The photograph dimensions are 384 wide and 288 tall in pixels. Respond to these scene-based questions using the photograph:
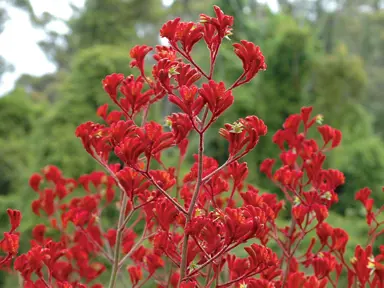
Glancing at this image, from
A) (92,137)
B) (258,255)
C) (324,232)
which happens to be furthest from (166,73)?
(324,232)

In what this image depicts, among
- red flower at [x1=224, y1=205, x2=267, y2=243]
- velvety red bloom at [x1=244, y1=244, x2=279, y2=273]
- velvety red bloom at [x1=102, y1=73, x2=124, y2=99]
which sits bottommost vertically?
velvety red bloom at [x1=244, y1=244, x2=279, y2=273]

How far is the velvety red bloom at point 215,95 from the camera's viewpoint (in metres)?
0.66

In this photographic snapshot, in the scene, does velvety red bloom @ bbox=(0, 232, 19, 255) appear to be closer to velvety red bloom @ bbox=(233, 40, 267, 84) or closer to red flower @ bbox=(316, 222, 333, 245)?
velvety red bloom @ bbox=(233, 40, 267, 84)

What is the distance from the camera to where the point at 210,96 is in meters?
0.67

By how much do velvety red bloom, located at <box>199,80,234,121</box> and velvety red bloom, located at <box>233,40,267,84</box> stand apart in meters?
0.07

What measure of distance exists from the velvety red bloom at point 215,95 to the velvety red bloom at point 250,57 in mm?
69

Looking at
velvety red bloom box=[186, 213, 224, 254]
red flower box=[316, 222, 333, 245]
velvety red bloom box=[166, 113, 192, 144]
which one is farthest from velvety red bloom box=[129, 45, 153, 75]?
red flower box=[316, 222, 333, 245]

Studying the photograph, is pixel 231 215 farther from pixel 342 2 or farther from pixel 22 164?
pixel 342 2

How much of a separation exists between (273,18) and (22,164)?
3990mm

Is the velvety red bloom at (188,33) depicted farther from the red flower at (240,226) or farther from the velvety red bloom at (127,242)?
the velvety red bloom at (127,242)

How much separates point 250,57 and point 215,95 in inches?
4.1

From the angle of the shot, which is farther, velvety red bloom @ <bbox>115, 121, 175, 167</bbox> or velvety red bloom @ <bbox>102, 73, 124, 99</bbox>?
velvety red bloom @ <bbox>102, 73, 124, 99</bbox>

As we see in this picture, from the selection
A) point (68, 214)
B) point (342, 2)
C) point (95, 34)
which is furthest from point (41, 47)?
point (68, 214)

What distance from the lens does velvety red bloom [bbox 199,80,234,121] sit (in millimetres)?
662
